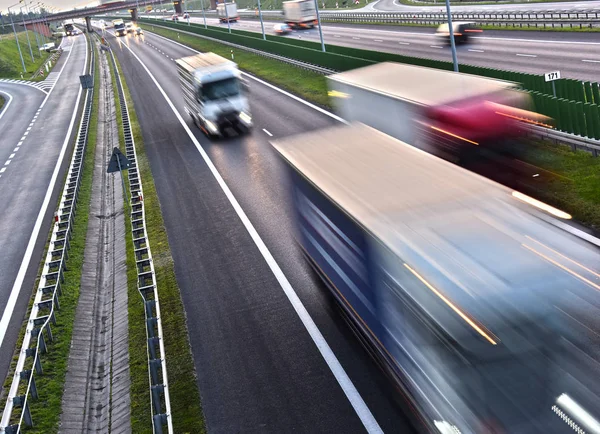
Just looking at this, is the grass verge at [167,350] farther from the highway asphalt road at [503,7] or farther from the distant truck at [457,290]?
the highway asphalt road at [503,7]

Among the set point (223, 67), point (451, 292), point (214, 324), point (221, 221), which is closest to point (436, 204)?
point (451, 292)

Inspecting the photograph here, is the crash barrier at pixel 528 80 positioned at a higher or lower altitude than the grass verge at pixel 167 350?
higher

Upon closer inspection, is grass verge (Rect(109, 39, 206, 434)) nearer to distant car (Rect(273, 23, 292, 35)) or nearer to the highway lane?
the highway lane

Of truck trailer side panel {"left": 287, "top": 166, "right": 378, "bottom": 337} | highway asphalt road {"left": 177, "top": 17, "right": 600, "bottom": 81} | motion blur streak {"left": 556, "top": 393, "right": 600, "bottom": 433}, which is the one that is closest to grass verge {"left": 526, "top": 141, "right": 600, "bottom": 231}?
truck trailer side panel {"left": 287, "top": 166, "right": 378, "bottom": 337}

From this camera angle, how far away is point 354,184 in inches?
570

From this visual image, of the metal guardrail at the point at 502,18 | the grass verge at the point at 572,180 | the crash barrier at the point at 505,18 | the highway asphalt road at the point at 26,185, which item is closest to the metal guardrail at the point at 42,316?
the highway asphalt road at the point at 26,185

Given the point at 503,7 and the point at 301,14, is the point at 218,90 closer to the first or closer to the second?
the point at 503,7

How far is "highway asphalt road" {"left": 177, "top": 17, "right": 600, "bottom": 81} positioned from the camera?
136 feet

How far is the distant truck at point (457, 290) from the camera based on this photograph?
9094mm

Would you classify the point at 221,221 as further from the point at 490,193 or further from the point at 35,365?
the point at 490,193

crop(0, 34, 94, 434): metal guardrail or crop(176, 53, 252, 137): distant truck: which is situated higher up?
crop(176, 53, 252, 137): distant truck

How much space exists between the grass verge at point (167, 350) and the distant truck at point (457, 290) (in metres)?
3.56

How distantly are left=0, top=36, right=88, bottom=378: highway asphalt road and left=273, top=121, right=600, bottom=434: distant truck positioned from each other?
9346 millimetres

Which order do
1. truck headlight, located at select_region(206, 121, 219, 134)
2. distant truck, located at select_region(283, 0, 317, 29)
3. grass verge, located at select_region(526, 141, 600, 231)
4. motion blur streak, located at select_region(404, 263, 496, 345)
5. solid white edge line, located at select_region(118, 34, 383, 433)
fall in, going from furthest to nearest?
distant truck, located at select_region(283, 0, 317, 29) < truck headlight, located at select_region(206, 121, 219, 134) < grass verge, located at select_region(526, 141, 600, 231) < solid white edge line, located at select_region(118, 34, 383, 433) < motion blur streak, located at select_region(404, 263, 496, 345)
